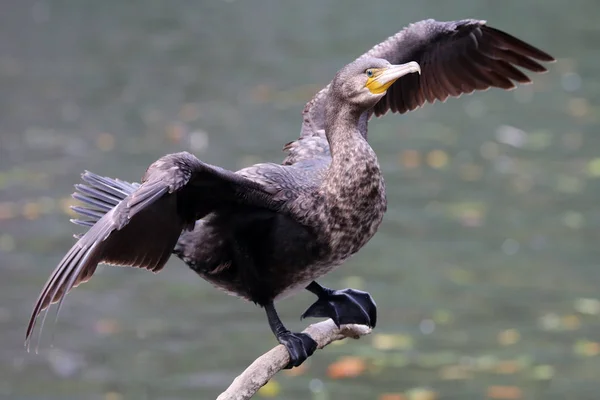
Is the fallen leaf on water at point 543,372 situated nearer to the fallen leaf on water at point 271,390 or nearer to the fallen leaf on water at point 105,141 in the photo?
the fallen leaf on water at point 271,390

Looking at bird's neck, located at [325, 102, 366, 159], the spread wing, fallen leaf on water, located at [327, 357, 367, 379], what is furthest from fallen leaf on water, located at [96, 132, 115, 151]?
bird's neck, located at [325, 102, 366, 159]

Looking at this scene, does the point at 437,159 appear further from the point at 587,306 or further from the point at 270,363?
the point at 270,363

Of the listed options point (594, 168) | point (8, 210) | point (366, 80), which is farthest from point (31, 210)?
point (366, 80)

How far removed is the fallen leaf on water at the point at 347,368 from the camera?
7926mm

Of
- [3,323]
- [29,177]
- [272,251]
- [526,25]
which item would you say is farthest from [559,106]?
[272,251]

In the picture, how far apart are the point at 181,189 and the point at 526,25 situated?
13.6 meters

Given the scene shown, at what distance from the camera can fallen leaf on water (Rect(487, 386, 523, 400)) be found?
297 inches

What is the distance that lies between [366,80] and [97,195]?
1.15 meters

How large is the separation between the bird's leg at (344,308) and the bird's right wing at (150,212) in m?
0.67

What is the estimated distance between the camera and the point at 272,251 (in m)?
4.59

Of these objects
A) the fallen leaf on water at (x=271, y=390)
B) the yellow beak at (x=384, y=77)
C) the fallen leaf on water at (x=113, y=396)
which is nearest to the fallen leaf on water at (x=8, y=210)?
the fallen leaf on water at (x=113, y=396)

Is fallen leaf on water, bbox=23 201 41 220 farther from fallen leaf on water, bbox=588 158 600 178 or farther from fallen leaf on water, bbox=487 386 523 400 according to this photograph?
fallen leaf on water, bbox=588 158 600 178

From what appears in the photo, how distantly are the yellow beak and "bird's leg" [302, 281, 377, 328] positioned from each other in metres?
0.99

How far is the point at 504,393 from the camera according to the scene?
759 cm
